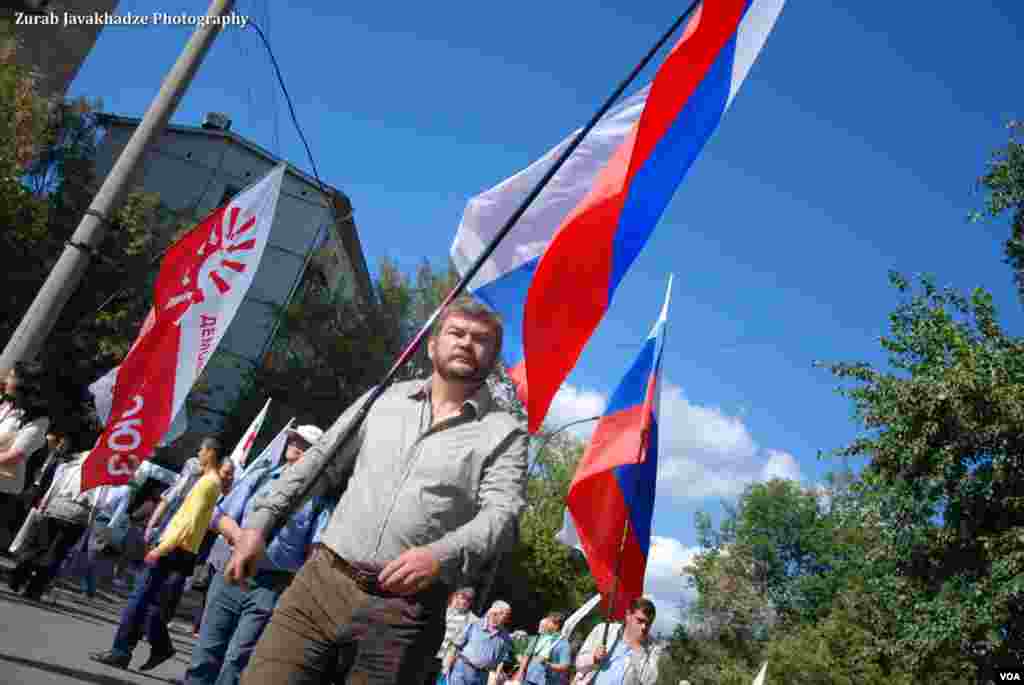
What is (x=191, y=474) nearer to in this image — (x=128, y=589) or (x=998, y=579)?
(x=128, y=589)

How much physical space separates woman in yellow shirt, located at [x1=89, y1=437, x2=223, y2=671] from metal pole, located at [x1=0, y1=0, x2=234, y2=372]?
1.50 meters

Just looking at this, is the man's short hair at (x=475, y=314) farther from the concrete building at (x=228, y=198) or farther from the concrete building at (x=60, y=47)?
the concrete building at (x=228, y=198)

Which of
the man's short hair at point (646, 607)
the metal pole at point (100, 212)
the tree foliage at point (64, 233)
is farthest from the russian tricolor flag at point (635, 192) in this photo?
the tree foliage at point (64, 233)

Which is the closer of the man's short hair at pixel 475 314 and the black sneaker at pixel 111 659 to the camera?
the man's short hair at pixel 475 314

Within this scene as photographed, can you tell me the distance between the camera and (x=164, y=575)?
687 cm

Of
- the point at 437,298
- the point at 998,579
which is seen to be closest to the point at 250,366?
the point at 437,298

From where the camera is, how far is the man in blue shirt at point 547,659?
441 inches

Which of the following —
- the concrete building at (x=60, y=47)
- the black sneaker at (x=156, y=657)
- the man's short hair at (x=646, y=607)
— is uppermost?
the concrete building at (x=60, y=47)

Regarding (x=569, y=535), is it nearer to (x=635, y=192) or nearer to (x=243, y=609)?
(x=243, y=609)

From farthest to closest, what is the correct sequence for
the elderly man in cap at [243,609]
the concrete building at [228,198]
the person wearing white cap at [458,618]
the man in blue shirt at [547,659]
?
the concrete building at [228,198] → the man in blue shirt at [547,659] → the person wearing white cap at [458,618] → the elderly man in cap at [243,609]

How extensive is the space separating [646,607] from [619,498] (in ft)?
3.15

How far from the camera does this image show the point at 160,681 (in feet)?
23.3

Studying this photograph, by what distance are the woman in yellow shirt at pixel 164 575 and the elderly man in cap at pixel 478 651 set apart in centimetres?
450

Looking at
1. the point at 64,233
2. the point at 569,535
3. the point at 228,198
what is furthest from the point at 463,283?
the point at 228,198
